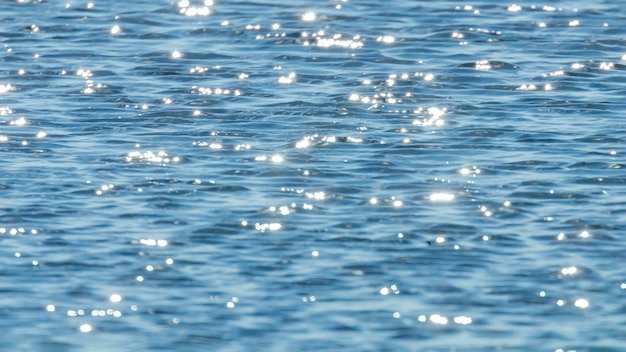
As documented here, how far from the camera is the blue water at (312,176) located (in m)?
15.0

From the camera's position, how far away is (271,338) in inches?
570

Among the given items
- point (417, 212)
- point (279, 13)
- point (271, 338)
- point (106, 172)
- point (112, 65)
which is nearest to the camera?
point (271, 338)

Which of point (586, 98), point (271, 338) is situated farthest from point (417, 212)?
point (586, 98)

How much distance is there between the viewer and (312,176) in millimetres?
19203

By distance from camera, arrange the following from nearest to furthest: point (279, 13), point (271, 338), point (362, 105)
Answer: point (271, 338), point (362, 105), point (279, 13)

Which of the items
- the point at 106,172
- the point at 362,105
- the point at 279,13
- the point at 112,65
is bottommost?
the point at 106,172

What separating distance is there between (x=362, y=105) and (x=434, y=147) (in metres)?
2.18

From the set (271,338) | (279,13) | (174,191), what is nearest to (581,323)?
(271,338)

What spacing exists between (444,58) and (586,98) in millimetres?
2956

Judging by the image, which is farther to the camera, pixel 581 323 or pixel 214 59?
pixel 214 59

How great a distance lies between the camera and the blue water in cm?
1502

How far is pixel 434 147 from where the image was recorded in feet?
66.7

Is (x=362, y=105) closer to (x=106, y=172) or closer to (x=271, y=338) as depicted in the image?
(x=106, y=172)

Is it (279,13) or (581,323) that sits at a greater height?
(279,13)
